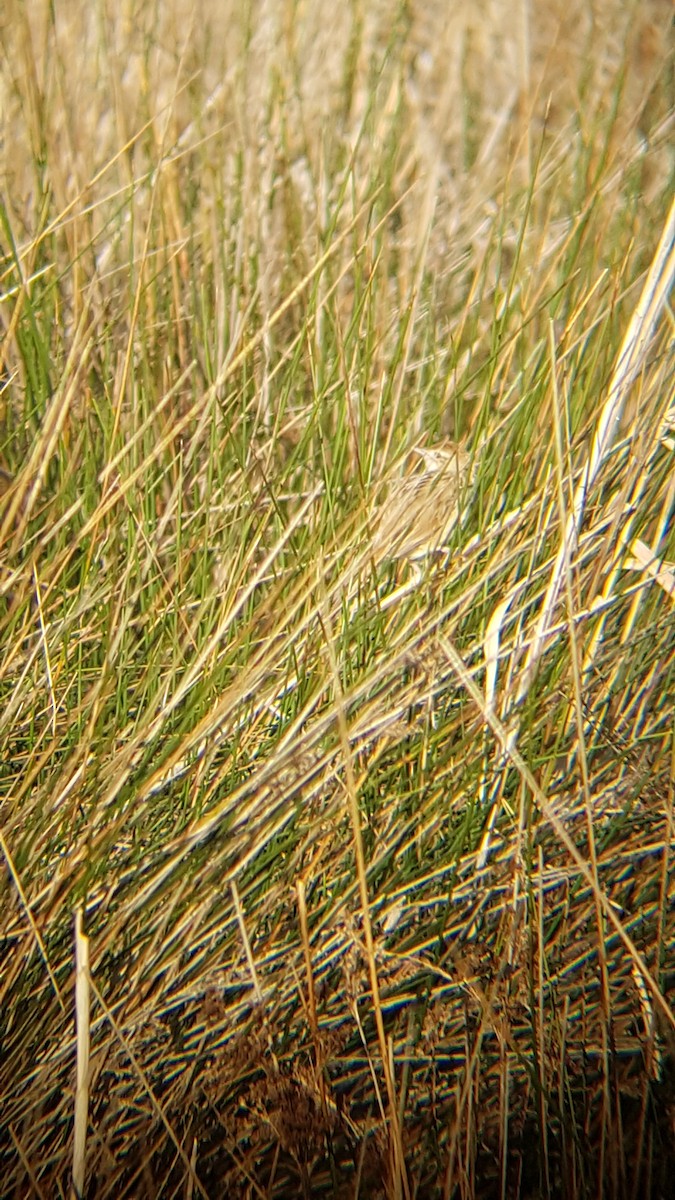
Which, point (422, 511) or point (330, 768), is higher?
point (422, 511)

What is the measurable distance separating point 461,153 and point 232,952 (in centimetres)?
168

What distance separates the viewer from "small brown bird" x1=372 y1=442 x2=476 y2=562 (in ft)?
3.39

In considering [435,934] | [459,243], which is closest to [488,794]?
[435,934]

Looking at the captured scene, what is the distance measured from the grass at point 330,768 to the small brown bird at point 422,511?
0.10 feet

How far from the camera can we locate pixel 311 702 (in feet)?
3.10

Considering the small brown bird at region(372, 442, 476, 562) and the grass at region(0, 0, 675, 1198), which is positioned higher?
the small brown bird at region(372, 442, 476, 562)

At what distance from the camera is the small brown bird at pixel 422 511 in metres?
1.03

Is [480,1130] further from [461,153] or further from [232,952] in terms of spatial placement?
[461,153]

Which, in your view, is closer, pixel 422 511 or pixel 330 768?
pixel 330 768

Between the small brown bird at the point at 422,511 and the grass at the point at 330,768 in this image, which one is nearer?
the grass at the point at 330,768

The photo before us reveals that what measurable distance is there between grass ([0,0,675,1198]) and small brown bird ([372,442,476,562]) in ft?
0.10

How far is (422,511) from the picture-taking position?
3.50ft

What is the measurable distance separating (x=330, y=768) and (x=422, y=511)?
1.09ft

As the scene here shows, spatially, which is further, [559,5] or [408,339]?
[559,5]
